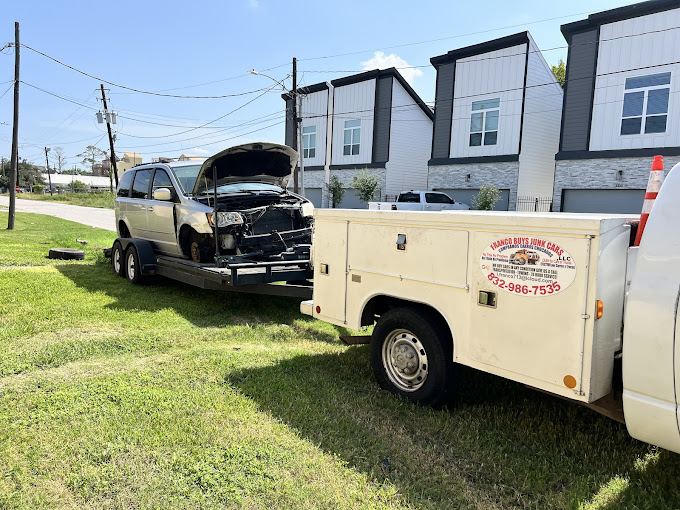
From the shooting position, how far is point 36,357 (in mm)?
4902

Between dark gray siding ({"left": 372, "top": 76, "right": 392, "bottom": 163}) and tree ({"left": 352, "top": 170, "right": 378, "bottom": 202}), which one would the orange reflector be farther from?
dark gray siding ({"left": 372, "top": 76, "right": 392, "bottom": 163})

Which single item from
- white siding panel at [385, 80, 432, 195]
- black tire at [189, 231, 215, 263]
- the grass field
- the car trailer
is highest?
white siding panel at [385, 80, 432, 195]

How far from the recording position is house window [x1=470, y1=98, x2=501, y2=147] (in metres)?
24.3

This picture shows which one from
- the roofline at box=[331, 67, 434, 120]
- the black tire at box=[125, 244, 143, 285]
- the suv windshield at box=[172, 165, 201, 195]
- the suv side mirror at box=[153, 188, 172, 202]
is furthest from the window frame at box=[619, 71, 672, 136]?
the black tire at box=[125, 244, 143, 285]

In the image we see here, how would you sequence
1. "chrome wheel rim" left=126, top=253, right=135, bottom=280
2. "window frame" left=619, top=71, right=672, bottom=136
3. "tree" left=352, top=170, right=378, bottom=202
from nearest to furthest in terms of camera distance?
"chrome wheel rim" left=126, top=253, right=135, bottom=280, "window frame" left=619, top=71, right=672, bottom=136, "tree" left=352, top=170, right=378, bottom=202

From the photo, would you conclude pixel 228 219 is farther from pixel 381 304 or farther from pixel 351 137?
pixel 351 137

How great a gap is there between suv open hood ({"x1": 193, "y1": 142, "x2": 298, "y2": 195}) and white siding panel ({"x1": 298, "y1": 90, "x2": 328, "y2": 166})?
24.9m

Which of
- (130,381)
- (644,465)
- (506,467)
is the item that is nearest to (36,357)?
(130,381)

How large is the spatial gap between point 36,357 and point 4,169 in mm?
131384

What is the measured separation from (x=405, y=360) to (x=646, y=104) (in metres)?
20.2

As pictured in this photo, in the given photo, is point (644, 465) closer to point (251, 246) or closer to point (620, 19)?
point (251, 246)

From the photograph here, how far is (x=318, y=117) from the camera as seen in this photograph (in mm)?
32844

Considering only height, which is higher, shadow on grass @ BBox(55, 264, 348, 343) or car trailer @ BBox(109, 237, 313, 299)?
car trailer @ BBox(109, 237, 313, 299)

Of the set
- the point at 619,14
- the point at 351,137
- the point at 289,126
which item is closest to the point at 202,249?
the point at 619,14
